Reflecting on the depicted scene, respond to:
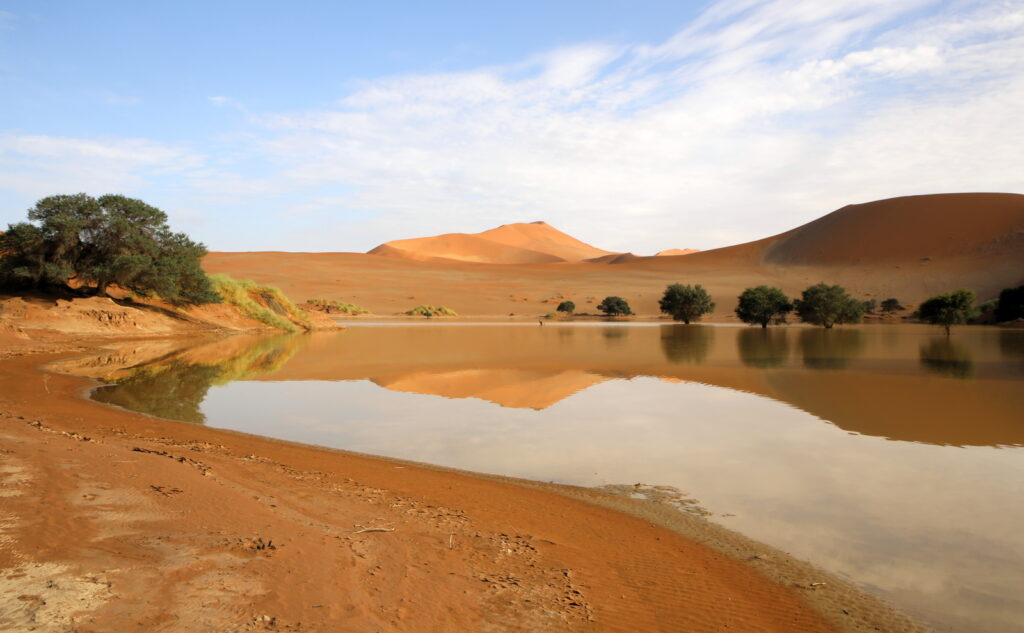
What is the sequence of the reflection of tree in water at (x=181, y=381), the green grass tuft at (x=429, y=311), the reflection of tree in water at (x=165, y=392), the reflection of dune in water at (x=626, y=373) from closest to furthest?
the reflection of tree in water at (x=165, y=392)
the reflection of tree in water at (x=181, y=381)
the reflection of dune in water at (x=626, y=373)
the green grass tuft at (x=429, y=311)

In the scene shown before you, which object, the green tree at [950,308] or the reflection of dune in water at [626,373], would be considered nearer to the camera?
the reflection of dune in water at [626,373]

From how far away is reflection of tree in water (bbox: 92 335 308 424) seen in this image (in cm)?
1198

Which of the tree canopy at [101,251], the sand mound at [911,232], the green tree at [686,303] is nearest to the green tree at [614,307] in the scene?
the green tree at [686,303]

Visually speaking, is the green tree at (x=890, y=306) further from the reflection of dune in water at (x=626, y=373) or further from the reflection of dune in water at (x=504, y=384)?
the reflection of dune in water at (x=504, y=384)

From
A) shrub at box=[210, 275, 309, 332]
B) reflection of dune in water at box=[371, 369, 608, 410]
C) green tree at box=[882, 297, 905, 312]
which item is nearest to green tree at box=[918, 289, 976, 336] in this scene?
green tree at box=[882, 297, 905, 312]

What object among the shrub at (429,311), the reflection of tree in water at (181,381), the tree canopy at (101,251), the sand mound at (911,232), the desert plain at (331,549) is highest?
the sand mound at (911,232)

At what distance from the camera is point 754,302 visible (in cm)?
5619

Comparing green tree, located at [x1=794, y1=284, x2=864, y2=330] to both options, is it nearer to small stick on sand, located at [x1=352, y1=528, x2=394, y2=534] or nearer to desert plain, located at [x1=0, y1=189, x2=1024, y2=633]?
desert plain, located at [x1=0, y1=189, x2=1024, y2=633]

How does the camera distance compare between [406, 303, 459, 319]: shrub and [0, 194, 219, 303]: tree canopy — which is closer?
[0, 194, 219, 303]: tree canopy

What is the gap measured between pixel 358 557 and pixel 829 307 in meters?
55.9

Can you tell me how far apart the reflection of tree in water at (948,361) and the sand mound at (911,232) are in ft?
259

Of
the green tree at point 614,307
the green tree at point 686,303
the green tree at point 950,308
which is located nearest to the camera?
the green tree at point 950,308

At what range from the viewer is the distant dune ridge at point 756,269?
270ft

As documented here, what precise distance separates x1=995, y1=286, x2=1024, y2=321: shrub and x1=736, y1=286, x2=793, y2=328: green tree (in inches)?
847
